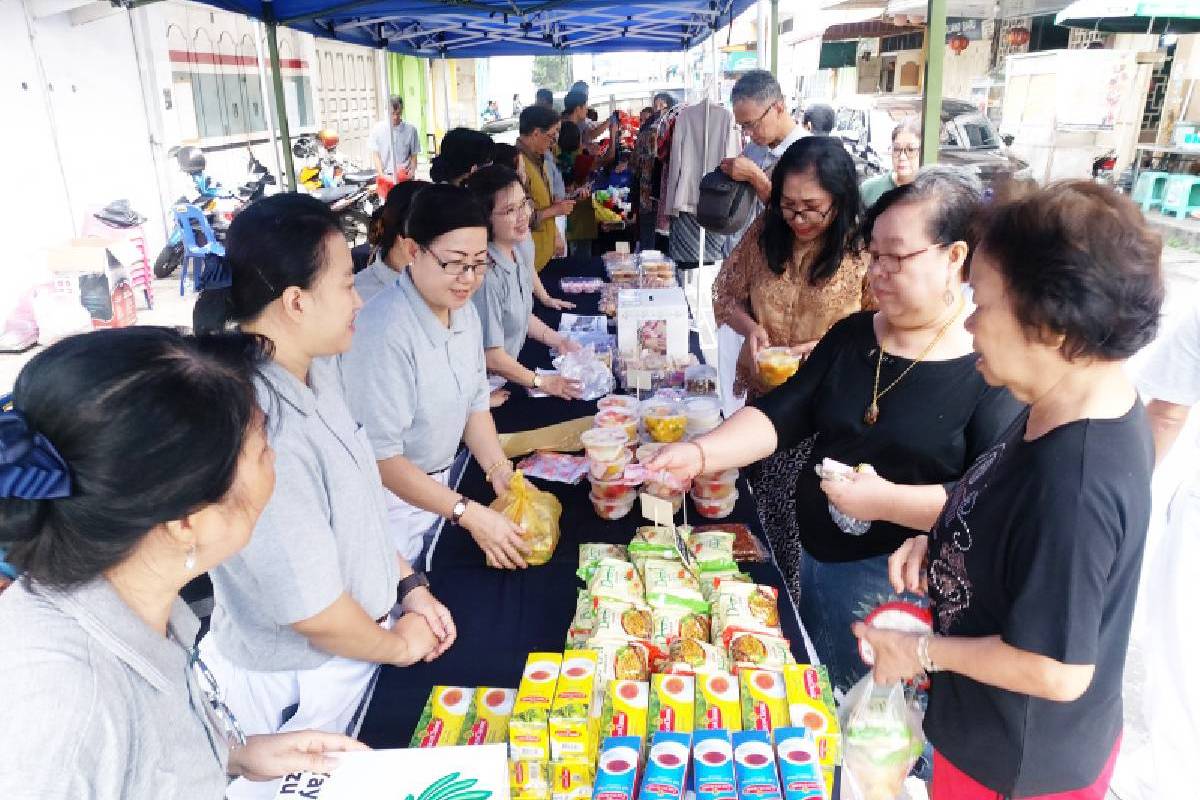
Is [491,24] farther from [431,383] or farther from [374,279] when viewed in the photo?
[431,383]

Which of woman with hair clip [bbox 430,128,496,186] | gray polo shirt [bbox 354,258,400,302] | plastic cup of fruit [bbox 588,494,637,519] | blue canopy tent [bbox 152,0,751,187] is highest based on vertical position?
blue canopy tent [bbox 152,0,751,187]

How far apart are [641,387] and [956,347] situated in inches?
53.7

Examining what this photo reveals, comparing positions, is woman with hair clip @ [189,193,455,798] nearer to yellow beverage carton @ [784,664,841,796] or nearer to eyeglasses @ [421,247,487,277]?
eyeglasses @ [421,247,487,277]

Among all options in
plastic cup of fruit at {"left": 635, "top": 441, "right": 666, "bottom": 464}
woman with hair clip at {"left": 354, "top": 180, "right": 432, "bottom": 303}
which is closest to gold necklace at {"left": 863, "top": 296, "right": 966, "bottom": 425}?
plastic cup of fruit at {"left": 635, "top": 441, "right": 666, "bottom": 464}

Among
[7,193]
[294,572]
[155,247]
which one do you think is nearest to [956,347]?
[294,572]

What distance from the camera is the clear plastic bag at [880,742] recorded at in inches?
56.5

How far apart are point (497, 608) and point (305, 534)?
1.82 feet

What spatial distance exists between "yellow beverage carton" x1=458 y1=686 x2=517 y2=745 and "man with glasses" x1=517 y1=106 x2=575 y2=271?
4.09 metres

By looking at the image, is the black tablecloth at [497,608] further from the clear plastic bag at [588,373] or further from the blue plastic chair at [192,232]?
the blue plastic chair at [192,232]

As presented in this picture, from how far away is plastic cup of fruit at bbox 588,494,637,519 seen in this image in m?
2.08

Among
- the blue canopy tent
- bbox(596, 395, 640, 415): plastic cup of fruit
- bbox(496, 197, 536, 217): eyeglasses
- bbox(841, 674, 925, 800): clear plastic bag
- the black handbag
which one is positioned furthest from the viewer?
the blue canopy tent

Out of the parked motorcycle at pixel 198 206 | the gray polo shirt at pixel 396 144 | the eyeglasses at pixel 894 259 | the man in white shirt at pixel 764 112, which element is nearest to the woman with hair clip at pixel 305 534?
the eyeglasses at pixel 894 259

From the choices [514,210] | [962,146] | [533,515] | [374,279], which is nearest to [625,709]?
[533,515]

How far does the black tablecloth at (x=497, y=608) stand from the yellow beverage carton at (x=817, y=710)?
0.21 meters
